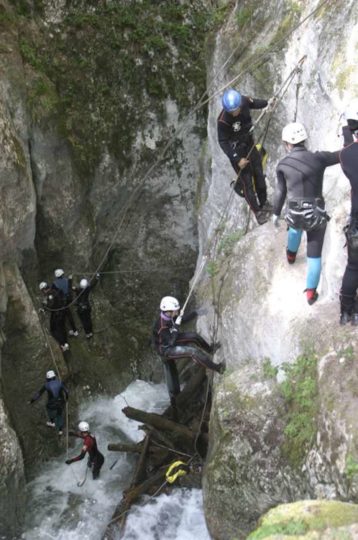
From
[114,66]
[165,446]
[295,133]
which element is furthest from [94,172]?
[295,133]

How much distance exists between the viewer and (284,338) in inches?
272

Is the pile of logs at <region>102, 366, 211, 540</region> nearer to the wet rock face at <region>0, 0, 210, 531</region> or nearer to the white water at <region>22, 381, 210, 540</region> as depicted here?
the white water at <region>22, 381, 210, 540</region>

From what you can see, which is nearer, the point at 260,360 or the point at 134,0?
the point at 260,360

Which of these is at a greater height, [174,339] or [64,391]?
[174,339]

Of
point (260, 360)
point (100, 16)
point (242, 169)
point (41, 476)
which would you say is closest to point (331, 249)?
point (260, 360)

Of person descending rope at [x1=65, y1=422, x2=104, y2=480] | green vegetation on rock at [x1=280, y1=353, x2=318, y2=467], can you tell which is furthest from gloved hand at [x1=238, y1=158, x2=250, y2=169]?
person descending rope at [x1=65, y1=422, x2=104, y2=480]

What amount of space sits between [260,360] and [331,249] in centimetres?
171

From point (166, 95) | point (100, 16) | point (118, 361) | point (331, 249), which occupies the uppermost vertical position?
point (100, 16)

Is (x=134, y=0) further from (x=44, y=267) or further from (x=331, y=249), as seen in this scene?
(x=331, y=249)

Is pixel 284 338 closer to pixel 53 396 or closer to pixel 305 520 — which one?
pixel 305 520

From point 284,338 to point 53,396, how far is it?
18.1 ft

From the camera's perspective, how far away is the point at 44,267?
43.2 ft

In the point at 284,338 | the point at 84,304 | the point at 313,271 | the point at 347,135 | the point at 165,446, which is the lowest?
the point at 165,446

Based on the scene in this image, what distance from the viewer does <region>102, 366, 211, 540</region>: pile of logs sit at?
992 cm
